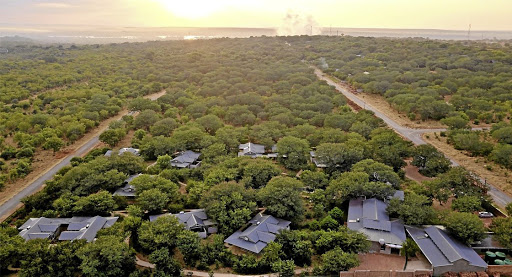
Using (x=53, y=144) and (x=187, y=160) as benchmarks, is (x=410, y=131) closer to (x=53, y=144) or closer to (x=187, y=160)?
(x=187, y=160)

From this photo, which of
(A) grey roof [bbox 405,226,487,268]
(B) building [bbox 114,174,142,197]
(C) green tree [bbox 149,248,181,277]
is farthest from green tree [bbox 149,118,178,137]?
(A) grey roof [bbox 405,226,487,268]

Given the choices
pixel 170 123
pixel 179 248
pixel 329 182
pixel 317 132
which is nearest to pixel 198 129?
pixel 170 123

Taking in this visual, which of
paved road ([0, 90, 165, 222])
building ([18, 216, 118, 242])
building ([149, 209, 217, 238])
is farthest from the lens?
paved road ([0, 90, 165, 222])

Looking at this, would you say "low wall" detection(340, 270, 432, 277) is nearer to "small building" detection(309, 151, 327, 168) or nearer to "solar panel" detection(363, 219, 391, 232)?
"solar panel" detection(363, 219, 391, 232)

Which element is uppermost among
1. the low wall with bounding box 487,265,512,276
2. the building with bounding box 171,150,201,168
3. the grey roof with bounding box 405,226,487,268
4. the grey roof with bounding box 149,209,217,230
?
the building with bounding box 171,150,201,168

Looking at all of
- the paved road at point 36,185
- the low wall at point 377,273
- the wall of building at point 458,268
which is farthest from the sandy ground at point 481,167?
the paved road at point 36,185

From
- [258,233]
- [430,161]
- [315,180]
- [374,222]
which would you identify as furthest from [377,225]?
[430,161]
